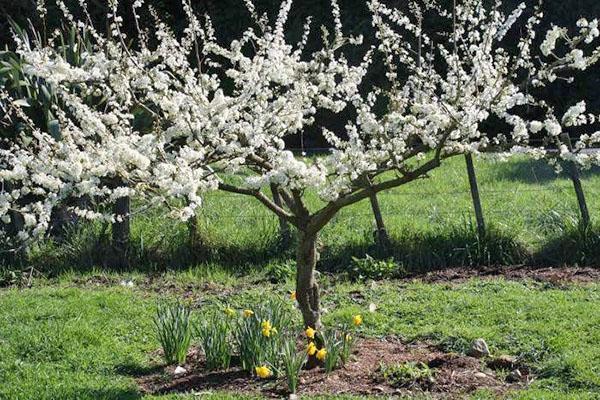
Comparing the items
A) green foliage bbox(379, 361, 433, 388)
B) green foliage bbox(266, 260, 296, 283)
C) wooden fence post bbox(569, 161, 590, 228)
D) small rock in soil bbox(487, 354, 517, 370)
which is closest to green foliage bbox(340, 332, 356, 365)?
green foliage bbox(379, 361, 433, 388)

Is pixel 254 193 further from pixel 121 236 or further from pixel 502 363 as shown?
pixel 121 236

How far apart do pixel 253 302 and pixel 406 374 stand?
7.01 feet

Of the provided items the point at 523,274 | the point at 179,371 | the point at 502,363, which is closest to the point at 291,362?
the point at 179,371

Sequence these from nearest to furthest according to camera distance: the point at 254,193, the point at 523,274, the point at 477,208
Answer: the point at 254,193
the point at 523,274
the point at 477,208

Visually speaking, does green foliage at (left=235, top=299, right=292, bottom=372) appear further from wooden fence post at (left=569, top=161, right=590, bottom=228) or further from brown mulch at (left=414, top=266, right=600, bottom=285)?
wooden fence post at (left=569, top=161, right=590, bottom=228)

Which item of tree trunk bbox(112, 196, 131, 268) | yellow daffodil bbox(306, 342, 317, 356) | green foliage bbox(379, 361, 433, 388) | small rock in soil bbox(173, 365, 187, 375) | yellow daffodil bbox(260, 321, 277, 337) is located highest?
tree trunk bbox(112, 196, 131, 268)

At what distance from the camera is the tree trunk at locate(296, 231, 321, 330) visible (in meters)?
6.07

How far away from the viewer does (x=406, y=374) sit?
5.89 metres

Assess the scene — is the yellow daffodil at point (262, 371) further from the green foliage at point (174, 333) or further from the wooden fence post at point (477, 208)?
the wooden fence post at point (477, 208)

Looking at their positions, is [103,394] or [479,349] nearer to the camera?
[103,394]

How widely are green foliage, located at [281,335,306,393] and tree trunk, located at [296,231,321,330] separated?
0.34 m

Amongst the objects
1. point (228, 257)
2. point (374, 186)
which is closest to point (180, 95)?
point (374, 186)

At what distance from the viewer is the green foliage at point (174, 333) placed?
6297 millimetres

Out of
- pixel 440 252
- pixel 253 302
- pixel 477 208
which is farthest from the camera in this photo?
pixel 477 208
